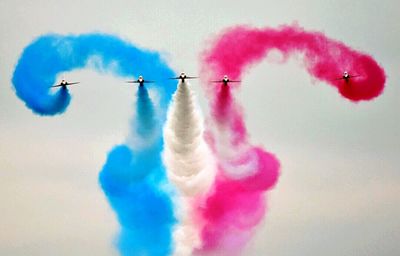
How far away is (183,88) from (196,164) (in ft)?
23.1

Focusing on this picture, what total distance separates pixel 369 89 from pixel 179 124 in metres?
14.5

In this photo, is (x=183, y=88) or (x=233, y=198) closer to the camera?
(x=183, y=88)

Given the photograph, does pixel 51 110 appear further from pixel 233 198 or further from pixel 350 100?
pixel 350 100

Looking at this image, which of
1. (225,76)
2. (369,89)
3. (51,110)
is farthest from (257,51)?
(51,110)

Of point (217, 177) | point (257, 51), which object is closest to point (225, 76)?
point (257, 51)

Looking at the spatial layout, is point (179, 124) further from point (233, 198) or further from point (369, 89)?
point (369, 89)

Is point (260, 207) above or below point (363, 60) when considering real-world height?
below

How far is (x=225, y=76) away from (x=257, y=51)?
3083 mm

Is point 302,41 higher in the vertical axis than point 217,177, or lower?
higher

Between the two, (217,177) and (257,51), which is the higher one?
(257,51)

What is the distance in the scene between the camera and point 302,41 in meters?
89.4

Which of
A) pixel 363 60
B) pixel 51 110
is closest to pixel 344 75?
pixel 363 60

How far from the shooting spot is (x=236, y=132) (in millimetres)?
92438

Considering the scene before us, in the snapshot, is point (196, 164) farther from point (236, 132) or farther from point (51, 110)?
point (51, 110)
